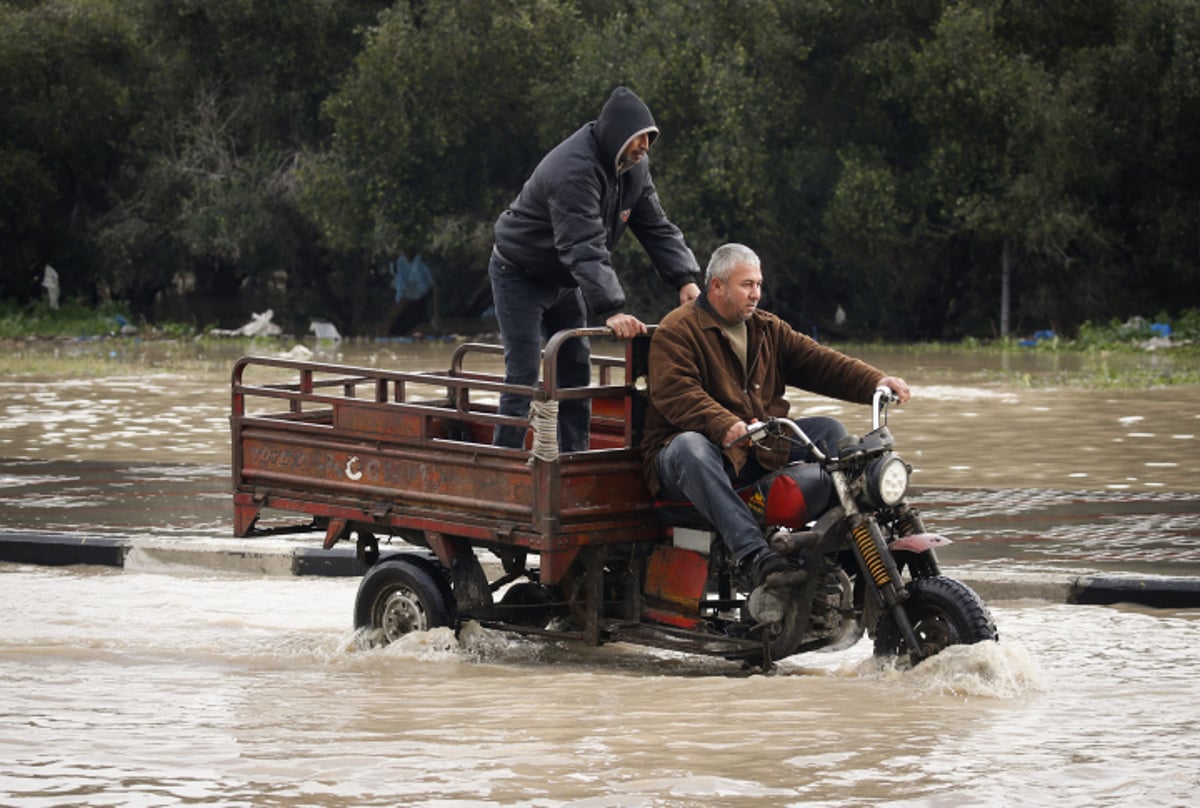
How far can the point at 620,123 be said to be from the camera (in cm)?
746

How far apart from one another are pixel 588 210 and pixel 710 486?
134 cm

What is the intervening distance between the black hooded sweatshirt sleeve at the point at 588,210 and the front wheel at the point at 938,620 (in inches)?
62.3

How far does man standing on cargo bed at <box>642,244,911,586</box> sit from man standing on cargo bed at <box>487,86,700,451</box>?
0.28m

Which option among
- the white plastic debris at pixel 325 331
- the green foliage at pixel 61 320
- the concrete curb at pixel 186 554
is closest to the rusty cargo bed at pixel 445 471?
the concrete curb at pixel 186 554

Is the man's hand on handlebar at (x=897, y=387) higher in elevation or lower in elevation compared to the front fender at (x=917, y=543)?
higher

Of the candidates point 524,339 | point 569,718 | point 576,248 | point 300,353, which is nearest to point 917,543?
point 569,718

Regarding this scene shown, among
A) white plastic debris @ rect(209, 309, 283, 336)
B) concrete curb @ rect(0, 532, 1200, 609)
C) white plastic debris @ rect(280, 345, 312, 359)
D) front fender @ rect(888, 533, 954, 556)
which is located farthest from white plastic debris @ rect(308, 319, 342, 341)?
front fender @ rect(888, 533, 954, 556)

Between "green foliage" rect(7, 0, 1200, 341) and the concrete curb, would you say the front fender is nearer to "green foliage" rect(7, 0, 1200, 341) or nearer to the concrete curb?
the concrete curb

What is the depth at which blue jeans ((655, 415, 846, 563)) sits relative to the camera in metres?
6.67

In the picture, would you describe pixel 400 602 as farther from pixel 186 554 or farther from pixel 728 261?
pixel 186 554

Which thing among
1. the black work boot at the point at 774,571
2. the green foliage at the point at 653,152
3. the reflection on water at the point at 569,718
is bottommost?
the reflection on water at the point at 569,718

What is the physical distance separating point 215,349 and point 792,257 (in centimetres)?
1049

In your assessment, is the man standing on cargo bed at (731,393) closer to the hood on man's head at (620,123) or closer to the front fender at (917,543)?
the front fender at (917,543)

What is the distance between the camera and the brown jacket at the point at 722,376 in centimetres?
689
